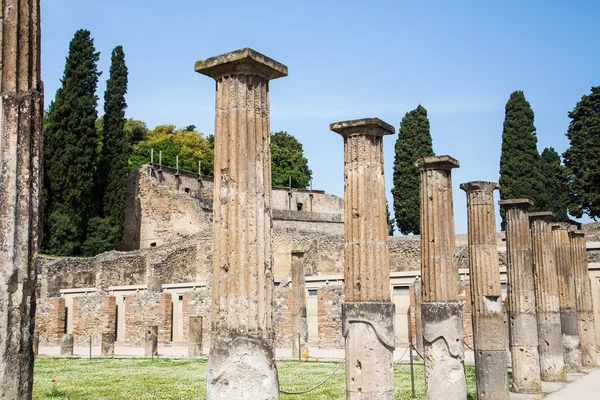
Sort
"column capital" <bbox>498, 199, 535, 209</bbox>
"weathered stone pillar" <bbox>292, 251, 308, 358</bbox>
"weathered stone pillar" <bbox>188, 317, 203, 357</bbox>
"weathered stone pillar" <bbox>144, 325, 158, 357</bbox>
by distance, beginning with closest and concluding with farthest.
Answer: "column capital" <bbox>498, 199, 535, 209</bbox>, "weathered stone pillar" <bbox>292, 251, 308, 358</bbox>, "weathered stone pillar" <bbox>188, 317, 203, 357</bbox>, "weathered stone pillar" <bbox>144, 325, 158, 357</bbox>

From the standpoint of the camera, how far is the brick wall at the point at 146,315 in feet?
85.1

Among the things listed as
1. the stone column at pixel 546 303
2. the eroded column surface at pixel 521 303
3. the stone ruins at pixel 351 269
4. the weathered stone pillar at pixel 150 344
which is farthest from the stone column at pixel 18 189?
the weathered stone pillar at pixel 150 344

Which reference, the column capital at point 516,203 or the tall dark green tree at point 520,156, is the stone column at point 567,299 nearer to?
the column capital at point 516,203

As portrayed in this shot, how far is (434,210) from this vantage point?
927 centimetres

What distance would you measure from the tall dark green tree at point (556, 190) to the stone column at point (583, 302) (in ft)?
70.0

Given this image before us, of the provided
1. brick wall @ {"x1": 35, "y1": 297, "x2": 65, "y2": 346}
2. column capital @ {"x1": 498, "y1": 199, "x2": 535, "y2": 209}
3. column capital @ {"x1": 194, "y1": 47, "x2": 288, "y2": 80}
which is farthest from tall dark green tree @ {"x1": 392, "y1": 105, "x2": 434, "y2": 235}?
column capital @ {"x1": 194, "y1": 47, "x2": 288, "y2": 80}

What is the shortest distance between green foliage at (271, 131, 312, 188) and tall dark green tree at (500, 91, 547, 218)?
22049 millimetres

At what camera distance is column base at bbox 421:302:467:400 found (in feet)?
28.2

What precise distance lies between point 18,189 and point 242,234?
80.7 inches

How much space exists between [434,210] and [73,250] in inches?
1192

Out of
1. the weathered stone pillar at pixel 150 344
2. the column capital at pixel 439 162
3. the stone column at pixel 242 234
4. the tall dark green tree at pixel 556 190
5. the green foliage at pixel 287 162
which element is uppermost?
the green foliage at pixel 287 162

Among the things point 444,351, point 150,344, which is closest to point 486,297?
point 444,351

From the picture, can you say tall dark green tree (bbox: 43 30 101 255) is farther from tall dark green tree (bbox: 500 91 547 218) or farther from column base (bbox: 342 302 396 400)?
column base (bbox: 342 302 396 400)

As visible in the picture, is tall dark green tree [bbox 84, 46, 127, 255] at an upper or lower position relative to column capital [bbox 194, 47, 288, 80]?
upper
